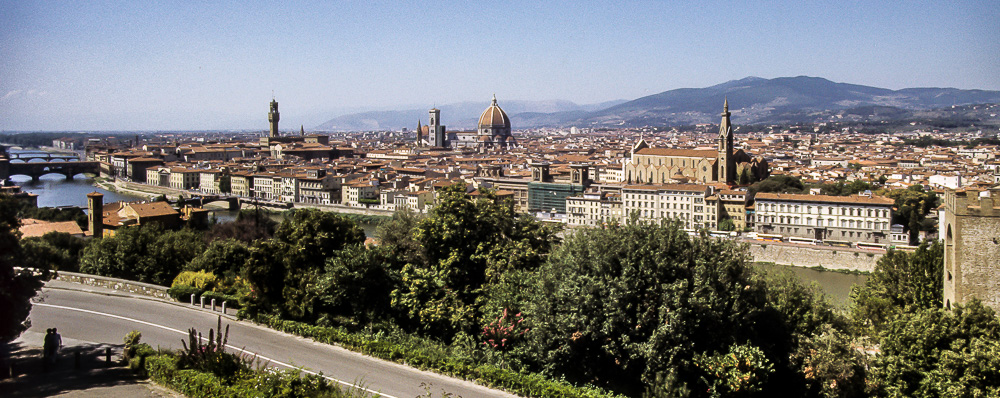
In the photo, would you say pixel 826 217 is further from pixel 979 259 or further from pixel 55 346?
pixel 55 346

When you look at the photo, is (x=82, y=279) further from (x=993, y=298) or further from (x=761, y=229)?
(x=761, y=229)

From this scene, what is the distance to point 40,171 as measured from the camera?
3806cm

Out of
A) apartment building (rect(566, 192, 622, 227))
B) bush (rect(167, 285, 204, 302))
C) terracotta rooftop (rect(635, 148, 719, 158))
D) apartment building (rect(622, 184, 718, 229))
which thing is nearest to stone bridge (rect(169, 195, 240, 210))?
apartment building (rect(566, 192, 622, 227))

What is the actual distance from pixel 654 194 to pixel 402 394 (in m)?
19.3

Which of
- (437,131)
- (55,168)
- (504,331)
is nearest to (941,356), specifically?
(504,331)

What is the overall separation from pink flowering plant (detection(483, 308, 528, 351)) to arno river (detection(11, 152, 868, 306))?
8016mm

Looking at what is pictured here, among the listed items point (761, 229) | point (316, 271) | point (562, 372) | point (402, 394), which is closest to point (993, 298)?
point (562, 372)

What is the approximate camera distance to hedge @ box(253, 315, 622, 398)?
4340 millimetres

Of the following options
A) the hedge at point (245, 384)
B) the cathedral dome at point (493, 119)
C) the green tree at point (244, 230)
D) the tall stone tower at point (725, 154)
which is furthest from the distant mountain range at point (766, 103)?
the hedge at point (245, 384)

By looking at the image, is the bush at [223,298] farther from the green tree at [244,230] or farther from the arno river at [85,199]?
the arno river at [85,199]

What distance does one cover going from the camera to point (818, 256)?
55.8 ft

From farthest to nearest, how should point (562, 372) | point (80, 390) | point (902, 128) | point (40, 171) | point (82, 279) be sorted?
point (902, 128), point (40, 171), point (82, 279), point (562, 372), point (80, 390)

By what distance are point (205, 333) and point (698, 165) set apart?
1029 inches

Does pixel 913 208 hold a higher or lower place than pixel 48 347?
lower
